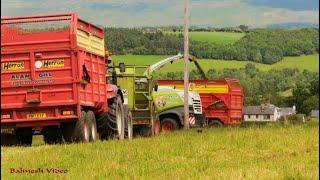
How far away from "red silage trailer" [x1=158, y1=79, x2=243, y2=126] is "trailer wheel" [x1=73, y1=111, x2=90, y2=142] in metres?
17.7

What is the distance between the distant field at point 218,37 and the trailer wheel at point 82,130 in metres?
49.7

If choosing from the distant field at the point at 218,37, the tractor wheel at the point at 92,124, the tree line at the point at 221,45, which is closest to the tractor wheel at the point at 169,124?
the tractor wheel at the point at 92,124

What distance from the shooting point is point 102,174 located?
8453mm

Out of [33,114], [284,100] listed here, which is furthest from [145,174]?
[284,100]

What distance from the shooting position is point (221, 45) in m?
70.8

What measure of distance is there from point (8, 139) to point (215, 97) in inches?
681

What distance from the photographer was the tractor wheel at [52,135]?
1530cm

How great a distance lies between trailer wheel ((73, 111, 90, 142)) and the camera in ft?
47.0

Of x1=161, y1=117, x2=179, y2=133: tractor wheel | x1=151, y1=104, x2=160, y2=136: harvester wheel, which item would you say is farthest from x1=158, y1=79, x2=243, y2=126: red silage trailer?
x1=151, y1=104, x2=160, y2=136: harvester wheel

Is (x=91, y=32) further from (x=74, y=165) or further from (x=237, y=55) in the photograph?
(x=237, y=55)

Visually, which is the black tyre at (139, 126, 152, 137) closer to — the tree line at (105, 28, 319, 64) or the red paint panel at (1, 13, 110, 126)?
the red paint panel at (1, 13, 110, 126)

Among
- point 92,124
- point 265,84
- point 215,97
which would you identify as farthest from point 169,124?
point 265,84

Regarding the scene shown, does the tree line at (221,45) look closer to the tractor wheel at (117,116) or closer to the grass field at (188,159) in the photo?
the tractor wheel at (117,116)

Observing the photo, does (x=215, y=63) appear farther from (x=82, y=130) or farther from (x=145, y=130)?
(x=82, y=130)
